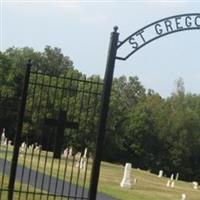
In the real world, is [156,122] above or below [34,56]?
below

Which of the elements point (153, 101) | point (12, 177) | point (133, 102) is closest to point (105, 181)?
point (12, 177)

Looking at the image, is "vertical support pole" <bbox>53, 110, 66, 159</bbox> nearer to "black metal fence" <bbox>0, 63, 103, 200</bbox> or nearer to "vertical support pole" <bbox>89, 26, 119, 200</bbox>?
"black metal fence" <bbox>0, 63, 103, 200</bbox>

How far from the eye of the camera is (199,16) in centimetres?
1152

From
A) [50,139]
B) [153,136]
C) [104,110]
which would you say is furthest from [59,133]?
[153,136]

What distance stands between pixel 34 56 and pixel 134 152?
19.2 meters

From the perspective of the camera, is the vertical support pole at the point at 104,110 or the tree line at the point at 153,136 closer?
the vertical support pole at the point at 104,110

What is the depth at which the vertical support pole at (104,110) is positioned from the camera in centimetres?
1079

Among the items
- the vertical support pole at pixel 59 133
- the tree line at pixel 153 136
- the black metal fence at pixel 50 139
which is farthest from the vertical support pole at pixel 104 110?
the tree line at pixel 153 136

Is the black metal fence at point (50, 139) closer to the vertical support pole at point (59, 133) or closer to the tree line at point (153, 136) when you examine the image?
the vertical support pole at point (59, 133)

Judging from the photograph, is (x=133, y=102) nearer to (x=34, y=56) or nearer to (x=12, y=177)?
(x=34, y=56)

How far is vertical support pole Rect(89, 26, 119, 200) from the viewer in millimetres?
10789

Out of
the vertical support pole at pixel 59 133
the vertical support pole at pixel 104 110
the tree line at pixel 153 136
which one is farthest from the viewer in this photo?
the tree line at pixel 153 136

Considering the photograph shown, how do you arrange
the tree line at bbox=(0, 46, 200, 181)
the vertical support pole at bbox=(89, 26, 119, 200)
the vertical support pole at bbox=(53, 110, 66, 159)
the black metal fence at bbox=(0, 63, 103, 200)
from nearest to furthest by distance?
the vertical support pole at bbox=(89, 26, 119, 200) < the vertical support pole at bbox=(53, 110, 66, 159) < the black metal fence at bbox=(0, 63, 103, 200) < the tree line at bbox=(0, 46, 200, 181)

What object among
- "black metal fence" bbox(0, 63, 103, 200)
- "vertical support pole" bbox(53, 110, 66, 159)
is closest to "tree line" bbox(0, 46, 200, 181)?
"black metal fence" bbox(0, 63, 103, 200)
